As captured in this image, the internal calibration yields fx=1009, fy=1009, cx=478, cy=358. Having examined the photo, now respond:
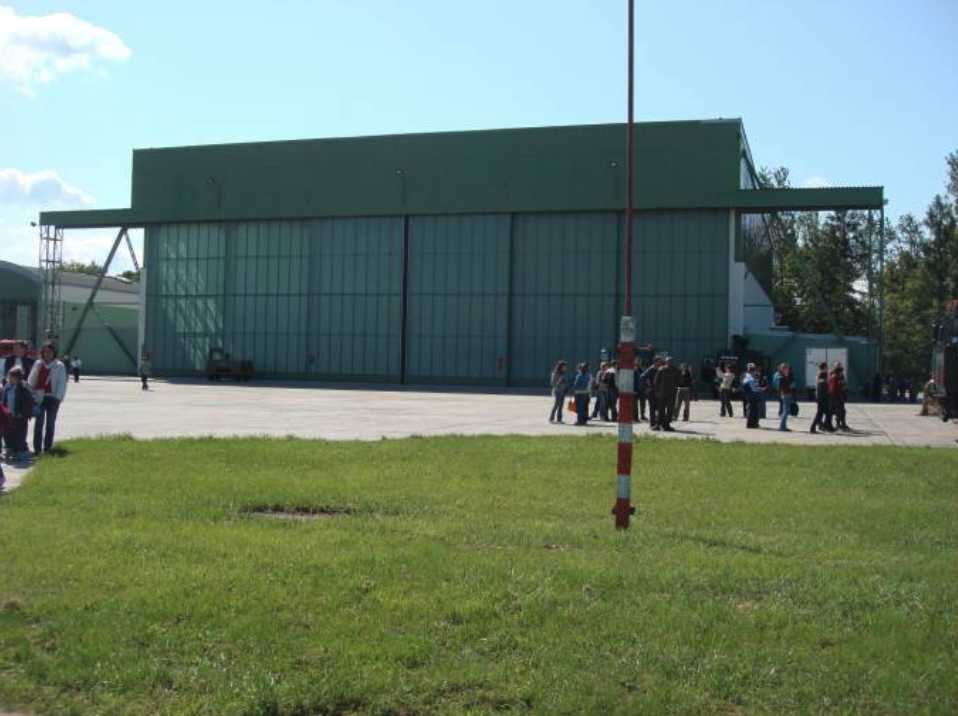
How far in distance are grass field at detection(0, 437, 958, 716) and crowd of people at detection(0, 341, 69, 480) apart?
3635mm

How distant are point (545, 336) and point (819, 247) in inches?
1517

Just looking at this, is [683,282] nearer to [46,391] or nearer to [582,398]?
A: [582,398]

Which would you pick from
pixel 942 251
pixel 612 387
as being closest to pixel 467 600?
pixel 612 387

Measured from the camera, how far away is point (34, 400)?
50.6 feet

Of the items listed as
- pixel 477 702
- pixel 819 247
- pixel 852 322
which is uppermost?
pixel 819 247

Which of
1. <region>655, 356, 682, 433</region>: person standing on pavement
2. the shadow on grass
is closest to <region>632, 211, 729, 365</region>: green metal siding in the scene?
<region>655, 356, 682, 433</region>: person standing on pavement

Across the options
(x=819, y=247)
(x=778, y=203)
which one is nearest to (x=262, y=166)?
(x=778, y=203)

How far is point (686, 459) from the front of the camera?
15781 mm

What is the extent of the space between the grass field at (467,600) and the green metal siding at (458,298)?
45.3 meters

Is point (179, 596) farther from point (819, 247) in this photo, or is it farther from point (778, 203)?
point (819, 247)

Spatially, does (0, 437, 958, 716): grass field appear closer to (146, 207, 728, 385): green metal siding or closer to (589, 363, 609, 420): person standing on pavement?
(589, 363, 609, 420): person standing on pavement

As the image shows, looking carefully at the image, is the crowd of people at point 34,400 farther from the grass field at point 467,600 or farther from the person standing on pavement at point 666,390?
the person standing on pavement at point 666,390

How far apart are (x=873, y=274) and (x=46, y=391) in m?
57.6

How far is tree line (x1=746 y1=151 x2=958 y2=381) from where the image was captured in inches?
2598
